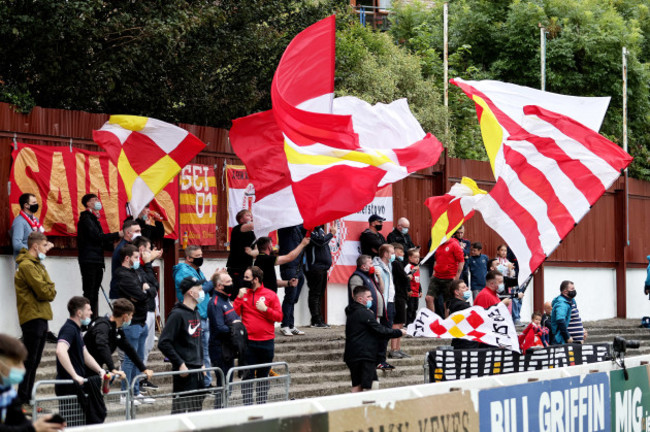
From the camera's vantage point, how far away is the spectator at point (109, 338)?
1087cm

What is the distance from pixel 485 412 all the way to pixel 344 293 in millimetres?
11389

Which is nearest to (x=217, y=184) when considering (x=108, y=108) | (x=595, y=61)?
(x=108, y=108)

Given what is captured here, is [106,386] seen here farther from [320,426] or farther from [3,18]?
[3,18]

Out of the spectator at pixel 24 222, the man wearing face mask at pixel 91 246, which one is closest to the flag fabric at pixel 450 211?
the man wearing face mask at pixel 91 246

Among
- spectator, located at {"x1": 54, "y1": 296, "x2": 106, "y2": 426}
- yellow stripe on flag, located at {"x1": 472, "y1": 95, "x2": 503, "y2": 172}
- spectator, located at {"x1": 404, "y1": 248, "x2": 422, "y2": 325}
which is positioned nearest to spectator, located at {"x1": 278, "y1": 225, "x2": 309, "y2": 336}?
spectator, located at {"x1": 404, "y1": 248, "x2": 422, "y2": 325}

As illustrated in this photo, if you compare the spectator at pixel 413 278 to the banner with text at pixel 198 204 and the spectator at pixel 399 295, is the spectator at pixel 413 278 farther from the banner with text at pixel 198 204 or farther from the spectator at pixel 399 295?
the banner with text at pixel 198 204

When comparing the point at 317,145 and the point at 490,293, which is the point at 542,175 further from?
the point at 490,293

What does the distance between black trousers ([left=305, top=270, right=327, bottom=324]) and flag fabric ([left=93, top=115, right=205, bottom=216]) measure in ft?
12.6

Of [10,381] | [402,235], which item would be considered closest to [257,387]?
[10,381]

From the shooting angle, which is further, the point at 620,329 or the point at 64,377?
the point at 620,329

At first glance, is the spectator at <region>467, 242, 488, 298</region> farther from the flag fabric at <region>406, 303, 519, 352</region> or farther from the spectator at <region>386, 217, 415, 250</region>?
the flag fabric at <region>406, 303, 519, 352</region>

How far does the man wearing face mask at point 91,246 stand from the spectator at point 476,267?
840cm

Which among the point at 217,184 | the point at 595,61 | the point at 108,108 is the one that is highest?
the point at 595,61

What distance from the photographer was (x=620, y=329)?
25156 mm
